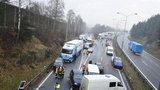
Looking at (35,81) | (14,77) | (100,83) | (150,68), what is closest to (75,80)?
(35,81)

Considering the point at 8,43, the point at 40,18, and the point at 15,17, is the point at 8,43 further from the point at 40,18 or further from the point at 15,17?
the point at 40,18

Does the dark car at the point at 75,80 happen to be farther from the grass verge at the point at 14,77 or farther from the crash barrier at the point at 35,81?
the grass verge at the point at 14,77

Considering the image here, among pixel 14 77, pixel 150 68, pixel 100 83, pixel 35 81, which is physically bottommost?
pixel 150 68

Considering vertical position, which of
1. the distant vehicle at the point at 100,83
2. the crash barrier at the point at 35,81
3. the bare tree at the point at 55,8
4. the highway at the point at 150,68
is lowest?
the highway at the point at 150,68

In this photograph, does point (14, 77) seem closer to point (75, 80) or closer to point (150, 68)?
point (75, 80)

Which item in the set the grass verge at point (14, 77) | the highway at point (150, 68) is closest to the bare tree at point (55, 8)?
the highway at point (150, 68)

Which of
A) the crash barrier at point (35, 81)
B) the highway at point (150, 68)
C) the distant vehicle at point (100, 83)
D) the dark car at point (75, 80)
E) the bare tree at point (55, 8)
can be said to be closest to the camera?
the distant vehicle at point (100, 83)

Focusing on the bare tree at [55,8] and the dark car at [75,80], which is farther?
the bare tree at [55,8]

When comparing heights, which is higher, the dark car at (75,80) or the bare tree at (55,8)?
the bare tree at (55,8)

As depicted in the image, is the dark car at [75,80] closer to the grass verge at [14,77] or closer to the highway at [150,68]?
the grass verge at [14,77]

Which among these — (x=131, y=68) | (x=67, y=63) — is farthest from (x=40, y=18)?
(x=131, y=68)

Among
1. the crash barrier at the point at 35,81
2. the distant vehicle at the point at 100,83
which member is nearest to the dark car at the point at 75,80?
the distant vehicle at the point at 100,83

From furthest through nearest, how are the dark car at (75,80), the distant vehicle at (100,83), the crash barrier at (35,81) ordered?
1. the dark car at (75,80)
2. the crash barrier at (35,81)
3. the distant vehicle at (100,83)

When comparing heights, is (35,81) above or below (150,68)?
above
